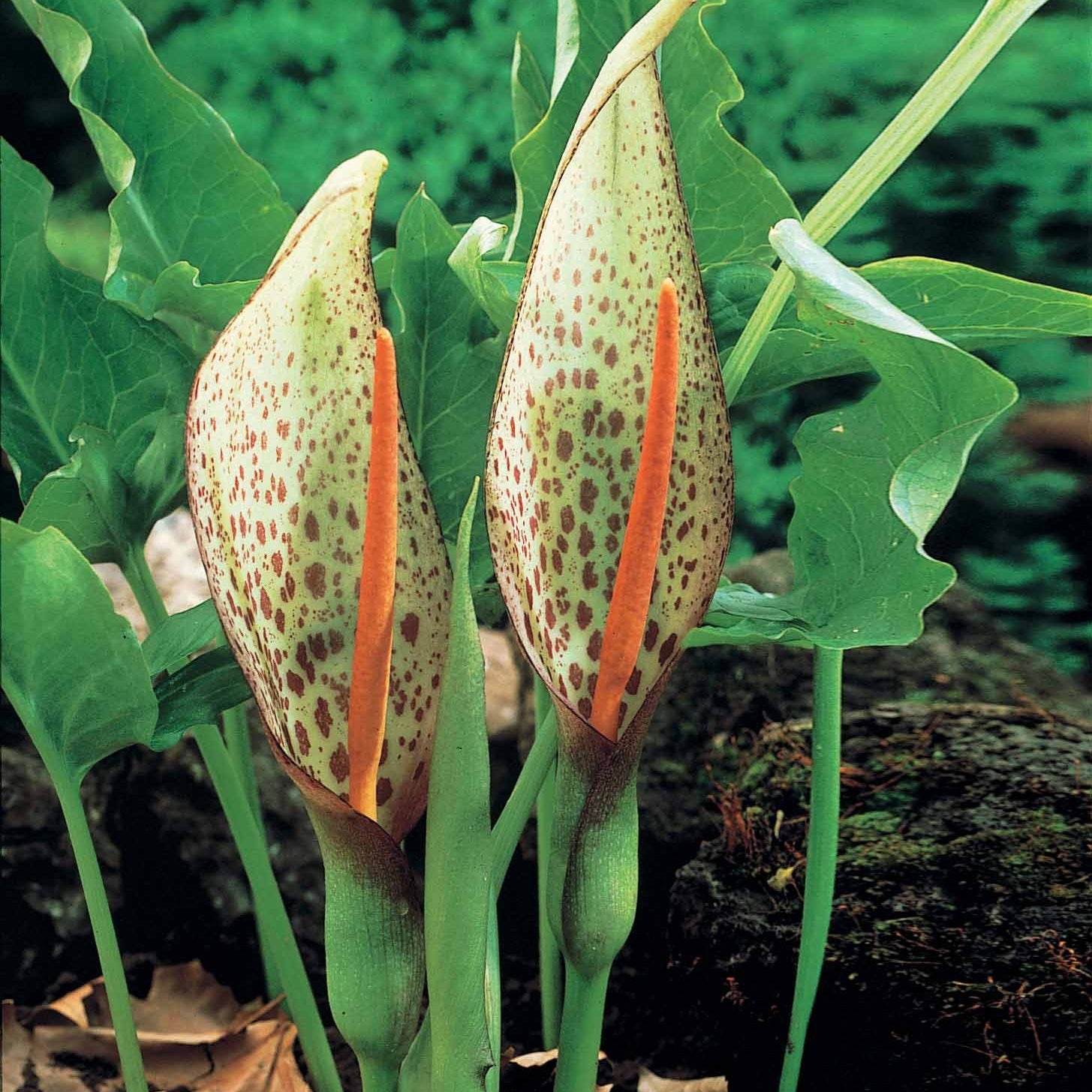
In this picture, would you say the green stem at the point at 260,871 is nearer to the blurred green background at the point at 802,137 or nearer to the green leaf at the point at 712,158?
the green leaf at the point at 712,158

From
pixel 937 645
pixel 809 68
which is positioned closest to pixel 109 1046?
pixel 937 645

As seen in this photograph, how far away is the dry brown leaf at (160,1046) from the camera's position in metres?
0.72

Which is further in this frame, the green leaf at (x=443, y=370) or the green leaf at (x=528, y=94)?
the green leaf at (x=528, y=94)

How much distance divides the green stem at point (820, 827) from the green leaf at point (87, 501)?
14.3 inches

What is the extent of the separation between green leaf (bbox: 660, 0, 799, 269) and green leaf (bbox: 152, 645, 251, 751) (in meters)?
0.32

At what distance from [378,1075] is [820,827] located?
0.24m

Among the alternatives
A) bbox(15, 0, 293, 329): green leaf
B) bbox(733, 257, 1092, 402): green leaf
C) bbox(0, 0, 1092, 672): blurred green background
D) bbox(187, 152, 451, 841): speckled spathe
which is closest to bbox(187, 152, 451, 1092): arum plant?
bbox(187, 152, 451, 841): speckled spathe

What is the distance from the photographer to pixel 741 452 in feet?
4.81

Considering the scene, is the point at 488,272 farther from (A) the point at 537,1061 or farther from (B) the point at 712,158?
(A) the point at 537,1061

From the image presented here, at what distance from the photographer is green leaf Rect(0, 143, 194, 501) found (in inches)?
23.8

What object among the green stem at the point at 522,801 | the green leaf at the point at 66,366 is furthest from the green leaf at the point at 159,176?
the green stem at the point at 522,801

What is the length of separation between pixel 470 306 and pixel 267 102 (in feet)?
3.64

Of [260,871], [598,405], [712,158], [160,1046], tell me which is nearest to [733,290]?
[712,158]

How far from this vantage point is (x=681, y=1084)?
2.19 ft
